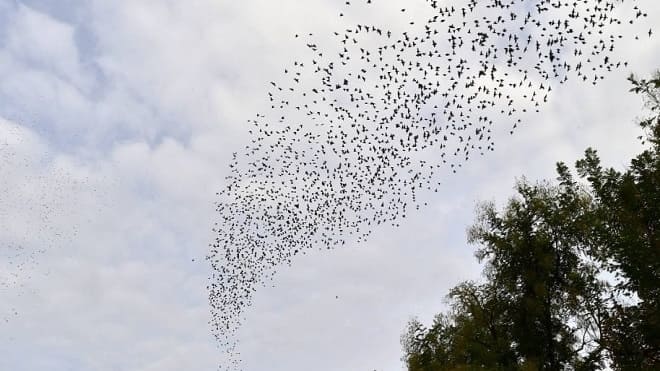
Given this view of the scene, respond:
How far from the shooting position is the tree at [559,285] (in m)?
20.4

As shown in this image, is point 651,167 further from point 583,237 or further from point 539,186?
point 539,186

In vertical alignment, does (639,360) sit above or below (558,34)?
below

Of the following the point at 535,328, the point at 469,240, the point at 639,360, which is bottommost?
the point at 639,360

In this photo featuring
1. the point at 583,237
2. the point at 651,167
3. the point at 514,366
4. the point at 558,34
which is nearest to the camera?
the point at 558,34

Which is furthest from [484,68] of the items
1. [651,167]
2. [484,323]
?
[484,323]

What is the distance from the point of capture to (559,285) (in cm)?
2570

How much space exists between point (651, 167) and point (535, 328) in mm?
8844

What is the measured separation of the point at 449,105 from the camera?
21.3 meters

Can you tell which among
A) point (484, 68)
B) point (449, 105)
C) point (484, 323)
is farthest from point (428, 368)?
point (484, 68)

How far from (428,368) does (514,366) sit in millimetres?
5189

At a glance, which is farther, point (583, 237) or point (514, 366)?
point (583, 237)

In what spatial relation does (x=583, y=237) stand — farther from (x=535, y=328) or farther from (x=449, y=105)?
(x=449, y=105)

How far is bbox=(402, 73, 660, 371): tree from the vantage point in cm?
2042

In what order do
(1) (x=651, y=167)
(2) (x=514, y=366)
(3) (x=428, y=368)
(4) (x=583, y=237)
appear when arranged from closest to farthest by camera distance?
(1) (x=651, y=167) < (2) (x=514, y=366) < (4) (x=583, y=237) < (3) (x=428, y=368)
